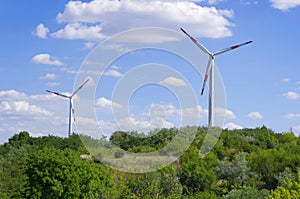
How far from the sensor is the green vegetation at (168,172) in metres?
37.6

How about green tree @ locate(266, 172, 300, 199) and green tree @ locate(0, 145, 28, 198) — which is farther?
green tree @ locate(0, 145, 28, 198)

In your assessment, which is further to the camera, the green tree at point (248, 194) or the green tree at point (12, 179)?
the green tree at point (12, 179)

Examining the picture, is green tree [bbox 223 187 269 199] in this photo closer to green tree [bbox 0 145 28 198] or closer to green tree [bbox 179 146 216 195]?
green tree [bbox 179 146 216 195]

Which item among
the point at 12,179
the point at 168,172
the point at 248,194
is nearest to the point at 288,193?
the point at 248,194

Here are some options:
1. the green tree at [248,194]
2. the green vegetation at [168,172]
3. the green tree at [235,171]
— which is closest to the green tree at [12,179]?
the green vegetation at [168,172]

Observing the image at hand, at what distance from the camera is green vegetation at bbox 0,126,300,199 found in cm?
3758

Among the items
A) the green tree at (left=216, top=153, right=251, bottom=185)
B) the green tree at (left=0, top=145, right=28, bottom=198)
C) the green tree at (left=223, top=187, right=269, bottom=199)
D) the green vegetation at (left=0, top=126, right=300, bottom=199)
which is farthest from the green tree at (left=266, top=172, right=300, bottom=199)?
the green tree at (left=0, top=145, right=28, bottom=198)

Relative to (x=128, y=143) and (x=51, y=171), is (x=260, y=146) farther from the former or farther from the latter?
(x=51, y=171)

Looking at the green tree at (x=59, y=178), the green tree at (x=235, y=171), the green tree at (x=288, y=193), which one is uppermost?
the green tree at (x=235, y=171)

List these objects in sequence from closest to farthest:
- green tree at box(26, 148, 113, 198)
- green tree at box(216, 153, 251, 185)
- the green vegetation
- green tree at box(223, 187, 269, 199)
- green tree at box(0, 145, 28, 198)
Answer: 1. the green vegetation
2. green tree at box(223, 187, 269, 199)
3. green tree at box(26, 148, 113, 198)
4. green tree at box(0, 145, 28, 198)
5. green tree at box(216, 153, 251, 185)

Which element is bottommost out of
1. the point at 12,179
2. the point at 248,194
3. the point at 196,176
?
the point at 248,194

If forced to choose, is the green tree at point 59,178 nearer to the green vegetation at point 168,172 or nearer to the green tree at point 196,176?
the green vegetation at point 168,172

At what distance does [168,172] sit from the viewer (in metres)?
47.4

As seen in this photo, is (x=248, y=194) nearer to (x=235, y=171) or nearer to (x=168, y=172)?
(x=168, y=172)
